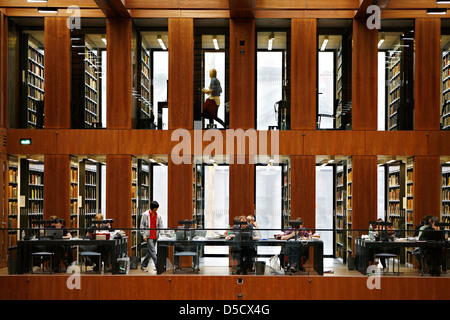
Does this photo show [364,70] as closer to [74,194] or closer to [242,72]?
[242,72]

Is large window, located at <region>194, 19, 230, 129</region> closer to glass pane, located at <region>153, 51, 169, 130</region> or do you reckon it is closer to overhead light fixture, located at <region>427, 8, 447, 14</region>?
glass pane, located at <region>153, 51, 169, 130</region>

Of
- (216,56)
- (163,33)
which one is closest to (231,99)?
(216,56)

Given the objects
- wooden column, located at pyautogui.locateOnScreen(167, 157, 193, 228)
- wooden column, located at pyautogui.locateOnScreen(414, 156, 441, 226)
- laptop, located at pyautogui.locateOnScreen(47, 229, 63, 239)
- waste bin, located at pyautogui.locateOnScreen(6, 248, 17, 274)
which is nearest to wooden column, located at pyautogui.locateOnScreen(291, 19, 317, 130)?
wooden column, located at pyautogui.locateOnScreen(414, 156, 441, 226)

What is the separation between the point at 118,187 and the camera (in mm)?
13461

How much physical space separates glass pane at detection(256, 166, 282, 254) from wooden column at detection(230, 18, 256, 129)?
228 cm

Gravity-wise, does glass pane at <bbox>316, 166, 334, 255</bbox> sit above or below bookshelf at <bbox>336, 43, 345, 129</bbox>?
below

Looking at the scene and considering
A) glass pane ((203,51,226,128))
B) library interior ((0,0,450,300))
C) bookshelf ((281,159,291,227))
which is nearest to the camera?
library interior ((0,0,450,300))

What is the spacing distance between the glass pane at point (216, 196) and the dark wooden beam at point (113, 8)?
4.42 m

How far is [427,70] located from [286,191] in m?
4.43

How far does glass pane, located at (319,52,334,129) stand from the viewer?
44.8 feet

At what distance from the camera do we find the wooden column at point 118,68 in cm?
1360

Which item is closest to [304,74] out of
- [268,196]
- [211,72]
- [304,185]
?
[211,72]

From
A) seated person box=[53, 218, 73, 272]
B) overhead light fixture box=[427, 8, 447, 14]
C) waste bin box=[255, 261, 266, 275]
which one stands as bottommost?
waste bin box=[255, 261, 266, 275]

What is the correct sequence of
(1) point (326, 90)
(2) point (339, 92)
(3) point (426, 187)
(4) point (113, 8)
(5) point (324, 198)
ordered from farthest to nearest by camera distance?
(5) point (324, 198), (1) point (326, 90), (2) point (339, 92), (3) point (426, 187), (4) point (113, 8)
